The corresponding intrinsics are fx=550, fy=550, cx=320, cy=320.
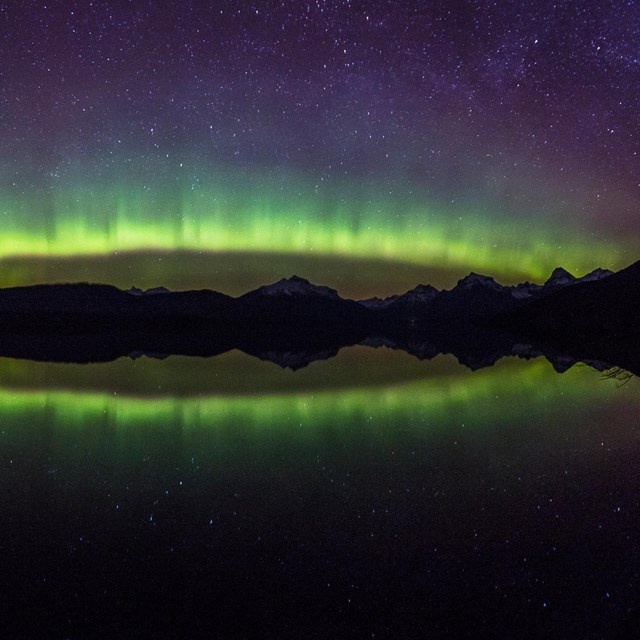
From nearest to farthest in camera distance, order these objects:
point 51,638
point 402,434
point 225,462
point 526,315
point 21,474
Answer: point 51,638, point 21,474, point 225,462, point 402,434, point 526,315

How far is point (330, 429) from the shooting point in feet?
46.4

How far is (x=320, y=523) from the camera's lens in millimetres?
7789

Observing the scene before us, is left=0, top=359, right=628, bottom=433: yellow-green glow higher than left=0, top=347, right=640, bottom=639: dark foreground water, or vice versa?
left=0, top=359, right=628, bottom=433: yellow-green glow

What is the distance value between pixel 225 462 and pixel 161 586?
5124mm

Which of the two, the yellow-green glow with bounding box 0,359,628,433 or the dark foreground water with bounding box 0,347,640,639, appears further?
the yellow-green glow with bounding box 0,359,628,433

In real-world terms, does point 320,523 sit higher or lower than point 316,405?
lower

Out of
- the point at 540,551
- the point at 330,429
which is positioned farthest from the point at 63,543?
the point at 330,429

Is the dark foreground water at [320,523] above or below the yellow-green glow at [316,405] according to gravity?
below

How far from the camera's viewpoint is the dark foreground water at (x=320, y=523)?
5.52m

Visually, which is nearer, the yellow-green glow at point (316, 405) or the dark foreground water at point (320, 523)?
the dark foreground water at point (320, 523)

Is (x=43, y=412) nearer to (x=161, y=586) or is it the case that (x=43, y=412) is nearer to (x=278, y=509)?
(x=278, y=509)

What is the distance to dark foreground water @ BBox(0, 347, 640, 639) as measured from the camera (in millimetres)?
5516

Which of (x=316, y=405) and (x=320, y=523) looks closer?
(x=320, y=523)

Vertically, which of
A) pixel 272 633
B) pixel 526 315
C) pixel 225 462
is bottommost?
pixel 272 633
